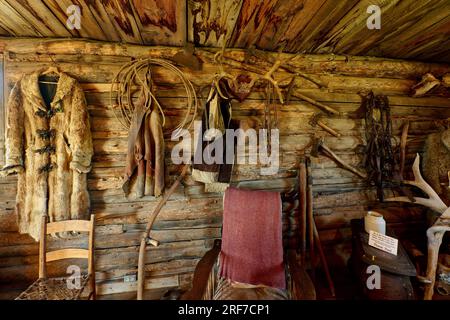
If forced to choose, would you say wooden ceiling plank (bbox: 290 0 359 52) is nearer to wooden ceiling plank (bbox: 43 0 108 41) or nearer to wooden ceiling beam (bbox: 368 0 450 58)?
wooden ceiling beam (bbox: 368 0 450 58)

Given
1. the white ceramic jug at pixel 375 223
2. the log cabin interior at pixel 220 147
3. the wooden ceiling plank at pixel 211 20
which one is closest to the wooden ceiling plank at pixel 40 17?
the log cabin interior at pixel 220 147

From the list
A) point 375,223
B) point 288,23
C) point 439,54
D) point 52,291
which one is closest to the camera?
point 52,291

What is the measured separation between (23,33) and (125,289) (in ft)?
8.02

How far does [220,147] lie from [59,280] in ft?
5.37

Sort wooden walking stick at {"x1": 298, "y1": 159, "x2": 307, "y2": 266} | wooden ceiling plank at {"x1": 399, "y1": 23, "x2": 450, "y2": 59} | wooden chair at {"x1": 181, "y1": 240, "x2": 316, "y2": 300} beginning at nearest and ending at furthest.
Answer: wooden chair at {"x1": 181, "y1": 240, "x2": 316, "y2": 300} < wooden ceiling plank at {"x1": 399, "y1": 23, "x2": 450, "y2": 59} < wooden walking stick at {"x1": 298, "y1": 159, "x2": 307, "y2": 266}

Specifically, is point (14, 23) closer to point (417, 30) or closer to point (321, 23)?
point (321, 23)

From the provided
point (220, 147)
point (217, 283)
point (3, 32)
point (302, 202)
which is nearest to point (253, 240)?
point (217, 283)

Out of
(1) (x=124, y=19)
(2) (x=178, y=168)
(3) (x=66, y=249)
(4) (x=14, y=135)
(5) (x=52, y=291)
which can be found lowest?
(5) (x=52, y=291)

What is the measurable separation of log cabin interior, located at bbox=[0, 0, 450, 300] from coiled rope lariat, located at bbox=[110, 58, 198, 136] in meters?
0.02

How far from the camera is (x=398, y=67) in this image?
1.98 metres

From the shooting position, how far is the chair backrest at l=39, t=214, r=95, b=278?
138cm

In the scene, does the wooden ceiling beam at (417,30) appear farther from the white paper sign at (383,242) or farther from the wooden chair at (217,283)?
the wooden chair at (217,283)

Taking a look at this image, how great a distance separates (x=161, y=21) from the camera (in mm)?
1386

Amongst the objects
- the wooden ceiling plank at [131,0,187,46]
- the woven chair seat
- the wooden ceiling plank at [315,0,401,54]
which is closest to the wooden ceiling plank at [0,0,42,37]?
the wooden ceiling plank at [131,0,187,46]
